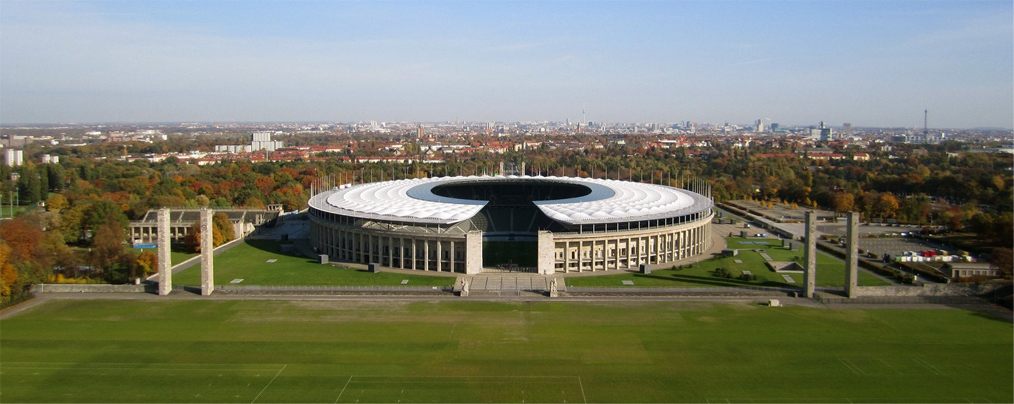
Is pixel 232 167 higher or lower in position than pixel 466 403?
higher

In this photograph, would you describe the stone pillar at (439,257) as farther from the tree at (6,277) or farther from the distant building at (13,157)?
the distant building at (13,157)

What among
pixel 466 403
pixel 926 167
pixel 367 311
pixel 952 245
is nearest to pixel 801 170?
pixel 926 167

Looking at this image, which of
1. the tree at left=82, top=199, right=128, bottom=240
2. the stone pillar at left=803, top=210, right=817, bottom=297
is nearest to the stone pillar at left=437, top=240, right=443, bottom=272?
the stone pillar at left=803, top=210, right=817, bottom=297

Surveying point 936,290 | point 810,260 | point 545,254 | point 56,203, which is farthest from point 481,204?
point 56,203

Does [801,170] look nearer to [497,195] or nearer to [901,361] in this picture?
[497,195]

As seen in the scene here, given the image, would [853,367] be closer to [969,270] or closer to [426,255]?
[969,270]

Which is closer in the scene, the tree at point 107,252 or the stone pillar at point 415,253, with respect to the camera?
the tree at point 107,252

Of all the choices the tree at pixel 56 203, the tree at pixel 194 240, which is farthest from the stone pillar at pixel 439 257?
the tree at pixel 56 203
